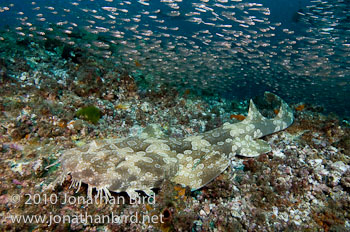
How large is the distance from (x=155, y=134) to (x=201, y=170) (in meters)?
1.72

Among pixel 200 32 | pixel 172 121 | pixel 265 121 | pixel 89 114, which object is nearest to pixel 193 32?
pixel 200 32

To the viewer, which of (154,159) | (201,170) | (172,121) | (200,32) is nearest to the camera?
(154,159)

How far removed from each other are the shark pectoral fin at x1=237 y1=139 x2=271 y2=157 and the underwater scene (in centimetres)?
7

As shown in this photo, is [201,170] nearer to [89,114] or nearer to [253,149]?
[253,149]

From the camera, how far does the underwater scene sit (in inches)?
151

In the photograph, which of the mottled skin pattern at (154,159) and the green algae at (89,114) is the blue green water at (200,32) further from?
the mottled skin pattern at (154,159)

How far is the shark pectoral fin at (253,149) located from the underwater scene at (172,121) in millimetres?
69

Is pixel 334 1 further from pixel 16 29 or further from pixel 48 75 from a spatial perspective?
pixel 16 29

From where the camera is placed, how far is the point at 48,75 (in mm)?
8406

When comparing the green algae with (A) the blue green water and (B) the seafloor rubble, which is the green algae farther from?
(A) the blue green water

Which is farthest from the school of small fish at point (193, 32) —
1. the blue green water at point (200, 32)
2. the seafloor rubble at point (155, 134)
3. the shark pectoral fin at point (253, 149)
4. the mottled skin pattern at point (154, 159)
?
the shark pectoral fin at point (253, 149)

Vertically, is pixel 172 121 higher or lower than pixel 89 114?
lower

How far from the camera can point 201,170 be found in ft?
15.1

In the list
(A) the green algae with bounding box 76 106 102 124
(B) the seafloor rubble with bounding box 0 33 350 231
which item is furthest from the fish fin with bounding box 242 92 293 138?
(A) the green algae with bounding box 76 106 102 124
